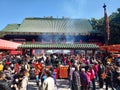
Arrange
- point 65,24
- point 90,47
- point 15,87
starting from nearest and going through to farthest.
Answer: point 15,87, point 90,47, point 65,24

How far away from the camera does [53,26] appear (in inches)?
1816

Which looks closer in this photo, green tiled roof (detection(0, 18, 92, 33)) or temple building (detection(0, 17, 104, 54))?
temple building (detection(0, 17, 104, 54))

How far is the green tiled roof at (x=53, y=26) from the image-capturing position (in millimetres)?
42997

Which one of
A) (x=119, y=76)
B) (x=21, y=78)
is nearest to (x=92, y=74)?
(x=119, y=76)

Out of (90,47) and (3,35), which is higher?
(3,35)

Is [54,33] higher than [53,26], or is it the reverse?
[53,26]

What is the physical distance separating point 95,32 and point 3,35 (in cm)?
1511

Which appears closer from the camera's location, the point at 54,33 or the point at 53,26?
the point at 54,33

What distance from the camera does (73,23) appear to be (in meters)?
48.1

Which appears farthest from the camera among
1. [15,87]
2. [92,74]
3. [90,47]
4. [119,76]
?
[90,47]

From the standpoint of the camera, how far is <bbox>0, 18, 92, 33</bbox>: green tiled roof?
141 feet

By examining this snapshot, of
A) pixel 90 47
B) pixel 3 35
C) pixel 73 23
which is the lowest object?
pixel 90 47

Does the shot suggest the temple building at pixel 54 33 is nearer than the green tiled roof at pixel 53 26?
Yes

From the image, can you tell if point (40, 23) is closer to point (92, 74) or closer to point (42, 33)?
point (42, 33)
